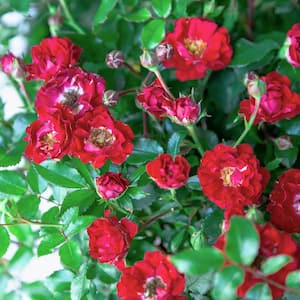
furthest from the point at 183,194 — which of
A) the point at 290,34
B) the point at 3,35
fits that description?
the point at 3,35

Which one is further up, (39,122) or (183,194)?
(39,122)

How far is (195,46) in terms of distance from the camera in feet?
2.79

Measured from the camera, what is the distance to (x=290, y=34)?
765 mm

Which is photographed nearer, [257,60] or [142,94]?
[142,94]

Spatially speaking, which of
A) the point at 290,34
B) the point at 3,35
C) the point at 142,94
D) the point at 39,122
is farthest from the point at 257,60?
the point at 3,35

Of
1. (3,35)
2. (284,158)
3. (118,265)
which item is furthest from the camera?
(3,35)

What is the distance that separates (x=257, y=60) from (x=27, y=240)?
400 mm

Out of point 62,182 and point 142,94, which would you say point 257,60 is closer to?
point 142,94

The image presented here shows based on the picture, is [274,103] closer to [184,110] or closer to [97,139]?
[184,110]

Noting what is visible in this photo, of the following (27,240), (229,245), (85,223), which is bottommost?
(27,240)

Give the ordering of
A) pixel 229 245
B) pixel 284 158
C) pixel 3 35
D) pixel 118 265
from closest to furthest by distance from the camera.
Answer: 1. pixel 229 245
2. pixel 118 265
3. pixel 284 158
4. pixel 3 35

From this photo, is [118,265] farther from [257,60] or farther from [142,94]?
[257,60]

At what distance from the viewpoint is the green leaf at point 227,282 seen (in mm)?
520

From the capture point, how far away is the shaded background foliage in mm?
744
